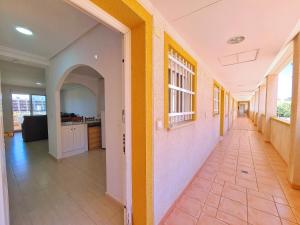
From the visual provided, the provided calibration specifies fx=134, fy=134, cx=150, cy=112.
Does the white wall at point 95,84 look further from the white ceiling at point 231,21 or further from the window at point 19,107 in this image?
the window at point 19,107

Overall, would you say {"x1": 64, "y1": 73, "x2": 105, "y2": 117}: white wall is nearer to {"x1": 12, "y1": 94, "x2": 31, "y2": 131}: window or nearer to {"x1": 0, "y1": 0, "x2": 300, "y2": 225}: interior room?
{"x1": 0, "y1": 0, "x2": 300, "y2": 225}: interior room

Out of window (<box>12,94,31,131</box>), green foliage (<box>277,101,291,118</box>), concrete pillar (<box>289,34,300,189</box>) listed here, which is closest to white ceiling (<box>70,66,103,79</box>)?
concrete pillar (<box>289,34,300,189</box>)

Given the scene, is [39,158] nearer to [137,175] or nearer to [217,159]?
[137,175]

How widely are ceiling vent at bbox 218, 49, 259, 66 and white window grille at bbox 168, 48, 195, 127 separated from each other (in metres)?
0.95

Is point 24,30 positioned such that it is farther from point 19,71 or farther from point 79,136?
point 19,71

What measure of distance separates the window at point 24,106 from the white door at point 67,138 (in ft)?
21.4

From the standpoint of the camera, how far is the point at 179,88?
1971 millimetres

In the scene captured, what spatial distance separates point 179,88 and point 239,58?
1.87 metres

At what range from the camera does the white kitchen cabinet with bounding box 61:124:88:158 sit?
3.62 metres

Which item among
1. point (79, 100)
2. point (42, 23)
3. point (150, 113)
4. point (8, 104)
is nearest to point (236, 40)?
point (150, 113)

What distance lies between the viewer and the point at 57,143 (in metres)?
3.41

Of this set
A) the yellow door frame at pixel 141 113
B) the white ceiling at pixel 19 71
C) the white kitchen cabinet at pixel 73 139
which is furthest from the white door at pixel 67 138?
the yellow door frame at pixel 141 113

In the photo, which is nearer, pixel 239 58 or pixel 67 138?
pixel 239 58

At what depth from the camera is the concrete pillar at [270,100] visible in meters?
4.77
